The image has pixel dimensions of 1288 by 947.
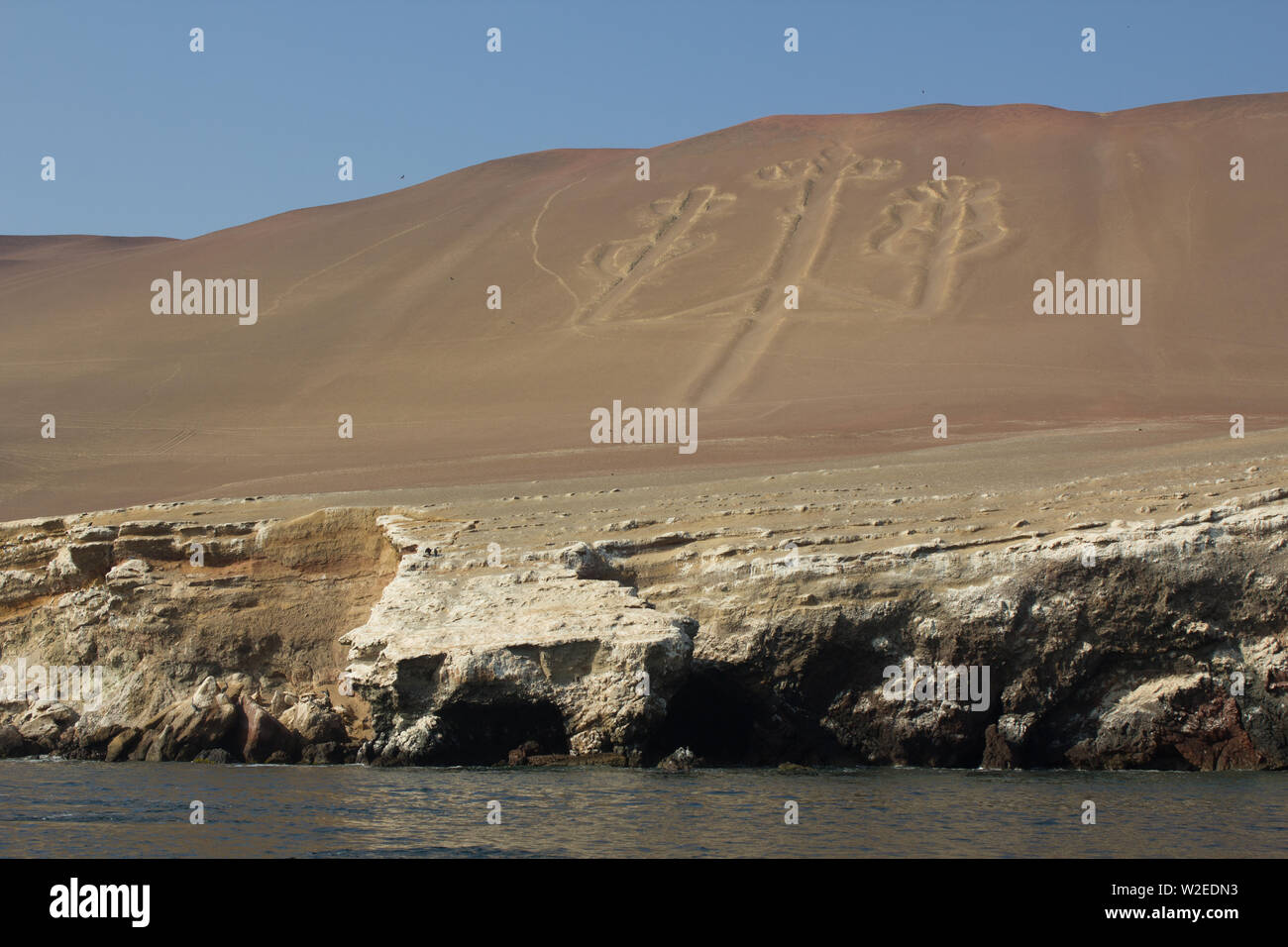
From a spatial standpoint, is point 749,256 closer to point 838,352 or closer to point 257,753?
point 838,352

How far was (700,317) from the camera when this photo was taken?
6562 centimetres

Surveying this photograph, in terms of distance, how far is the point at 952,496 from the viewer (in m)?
25.0

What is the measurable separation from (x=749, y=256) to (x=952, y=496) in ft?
158

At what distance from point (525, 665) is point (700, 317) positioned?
155 feet

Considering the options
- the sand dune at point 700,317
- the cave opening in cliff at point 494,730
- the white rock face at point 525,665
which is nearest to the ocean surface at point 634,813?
the cave opening in cliff at point 494,730

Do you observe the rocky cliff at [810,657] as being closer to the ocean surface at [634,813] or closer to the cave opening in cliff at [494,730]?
the cave opening in cliff at [494,730]

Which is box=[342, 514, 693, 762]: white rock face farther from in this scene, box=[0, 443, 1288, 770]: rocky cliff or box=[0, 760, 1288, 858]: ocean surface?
box=[0, 760, 1288, 858]: ocean surface

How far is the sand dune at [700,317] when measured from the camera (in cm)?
4991

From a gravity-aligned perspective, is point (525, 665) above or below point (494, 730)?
above

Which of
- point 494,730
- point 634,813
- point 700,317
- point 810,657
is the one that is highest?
point 700,317

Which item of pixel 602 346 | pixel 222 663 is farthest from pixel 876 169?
pixel 222 663


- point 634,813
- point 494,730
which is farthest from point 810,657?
point 634,813

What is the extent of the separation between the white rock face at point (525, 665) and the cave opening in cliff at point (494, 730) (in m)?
0.03

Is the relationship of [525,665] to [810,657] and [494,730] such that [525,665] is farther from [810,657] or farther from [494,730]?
[810,657]
